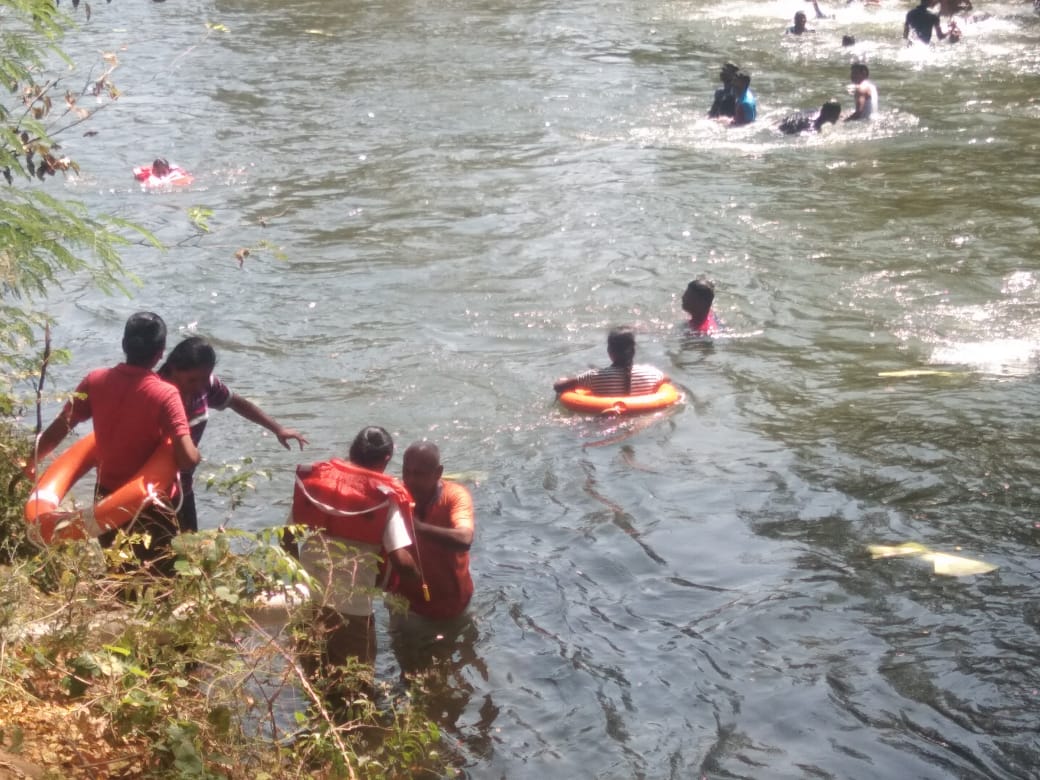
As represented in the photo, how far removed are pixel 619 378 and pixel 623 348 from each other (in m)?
0.27

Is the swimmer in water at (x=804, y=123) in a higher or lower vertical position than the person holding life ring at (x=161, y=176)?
higher

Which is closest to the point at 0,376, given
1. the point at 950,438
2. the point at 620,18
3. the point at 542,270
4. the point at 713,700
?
the point at 713,700

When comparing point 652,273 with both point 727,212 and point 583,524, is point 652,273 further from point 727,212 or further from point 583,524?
point 583,524

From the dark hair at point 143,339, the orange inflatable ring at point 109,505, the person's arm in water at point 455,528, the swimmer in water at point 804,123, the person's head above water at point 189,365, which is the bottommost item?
the swimmer in water at point 804,123

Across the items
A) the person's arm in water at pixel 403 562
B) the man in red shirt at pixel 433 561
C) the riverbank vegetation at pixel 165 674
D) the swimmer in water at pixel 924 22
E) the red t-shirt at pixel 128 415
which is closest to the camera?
the riverbank vegetation at pixel 165 674

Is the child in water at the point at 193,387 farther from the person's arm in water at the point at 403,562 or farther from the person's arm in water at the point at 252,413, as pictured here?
the person's arm in water at the point at 403,562

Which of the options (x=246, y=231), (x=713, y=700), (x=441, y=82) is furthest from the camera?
(x=441, y=82)

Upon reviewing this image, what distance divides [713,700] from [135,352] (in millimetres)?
3452

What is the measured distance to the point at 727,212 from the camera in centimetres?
1680

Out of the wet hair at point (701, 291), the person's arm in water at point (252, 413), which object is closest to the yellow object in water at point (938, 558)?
the person's arm in water at point (252, 413)

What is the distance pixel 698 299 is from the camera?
12.3 metres

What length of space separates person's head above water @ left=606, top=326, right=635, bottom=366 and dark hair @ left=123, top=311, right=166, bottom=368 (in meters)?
4.70

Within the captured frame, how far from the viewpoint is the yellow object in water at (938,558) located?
8047 mm

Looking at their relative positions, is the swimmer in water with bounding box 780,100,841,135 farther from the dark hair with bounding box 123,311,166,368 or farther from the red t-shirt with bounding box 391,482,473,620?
the dark hair with bounding box 123,311,166,368
